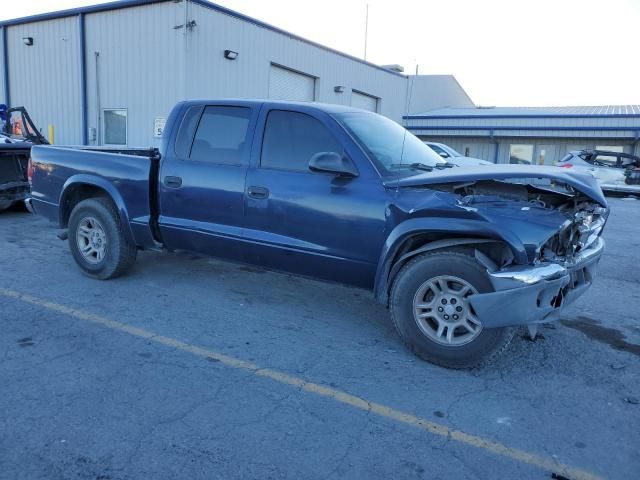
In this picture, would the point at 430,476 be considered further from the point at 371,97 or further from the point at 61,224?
the point at 371,97

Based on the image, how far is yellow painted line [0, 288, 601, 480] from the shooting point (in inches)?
108

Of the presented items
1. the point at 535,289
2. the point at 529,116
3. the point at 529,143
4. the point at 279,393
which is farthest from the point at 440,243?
the point at 529,143

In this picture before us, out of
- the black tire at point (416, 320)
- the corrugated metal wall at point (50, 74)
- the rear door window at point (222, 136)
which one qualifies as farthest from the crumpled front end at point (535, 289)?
the corrugated metal wall at point (50, 74)

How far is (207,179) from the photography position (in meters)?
4.74

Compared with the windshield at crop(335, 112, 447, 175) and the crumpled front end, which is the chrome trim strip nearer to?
the crumpled front end

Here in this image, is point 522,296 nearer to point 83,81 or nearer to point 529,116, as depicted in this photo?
point 83,81

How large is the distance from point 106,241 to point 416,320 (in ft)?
11.1

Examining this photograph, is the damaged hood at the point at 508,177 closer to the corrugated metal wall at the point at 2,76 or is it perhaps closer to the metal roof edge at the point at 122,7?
the metal roof edge at the point at 122,7

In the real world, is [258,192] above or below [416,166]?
below

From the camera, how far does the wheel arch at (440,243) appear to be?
3.50 m

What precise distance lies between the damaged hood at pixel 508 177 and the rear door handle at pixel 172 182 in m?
2.03

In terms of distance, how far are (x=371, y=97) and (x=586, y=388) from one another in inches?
817

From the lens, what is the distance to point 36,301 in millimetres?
4887

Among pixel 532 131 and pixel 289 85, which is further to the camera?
pixel 532 131
